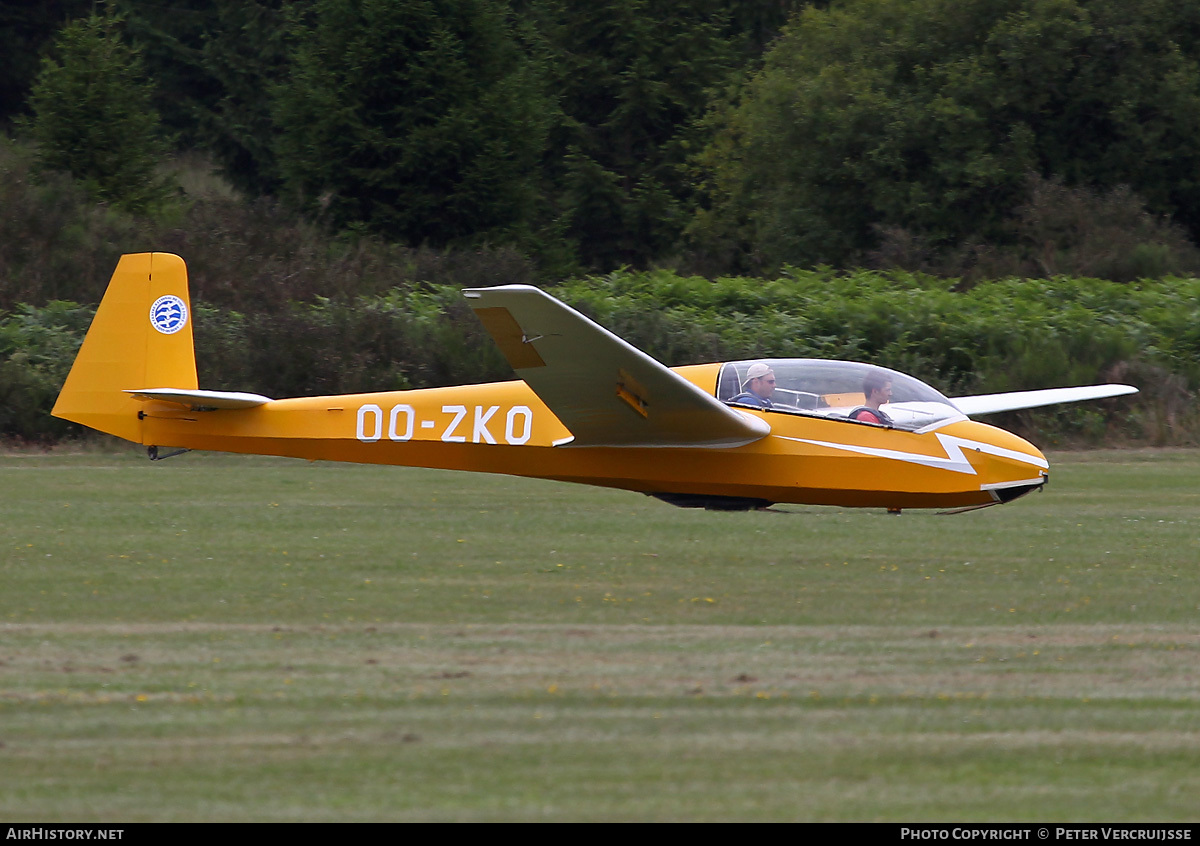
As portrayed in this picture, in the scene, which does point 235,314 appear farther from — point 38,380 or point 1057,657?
point 1057,657

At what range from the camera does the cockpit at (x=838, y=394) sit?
1241 cm

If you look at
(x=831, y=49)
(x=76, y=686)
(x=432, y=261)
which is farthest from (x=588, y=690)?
(x=831, y=49)

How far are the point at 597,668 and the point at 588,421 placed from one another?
5373mm

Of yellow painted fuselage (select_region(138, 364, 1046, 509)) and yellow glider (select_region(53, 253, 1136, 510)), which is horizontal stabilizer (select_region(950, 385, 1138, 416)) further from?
yellow painted fuselage (select_region(138, 364, 1046, 509))

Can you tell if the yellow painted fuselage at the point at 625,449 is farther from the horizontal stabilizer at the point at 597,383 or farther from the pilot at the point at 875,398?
Result: the horizontal stabilizer at the point at 597,383

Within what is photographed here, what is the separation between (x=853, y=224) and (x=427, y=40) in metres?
12.0

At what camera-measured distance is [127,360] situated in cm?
1417

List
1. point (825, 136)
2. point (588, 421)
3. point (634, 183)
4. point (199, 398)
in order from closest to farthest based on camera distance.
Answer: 1. point (588, 421)
2. point (199, 398)
3. point (825, 136)
4. point (634, 183)

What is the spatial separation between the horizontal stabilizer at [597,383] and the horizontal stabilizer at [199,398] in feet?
9.74

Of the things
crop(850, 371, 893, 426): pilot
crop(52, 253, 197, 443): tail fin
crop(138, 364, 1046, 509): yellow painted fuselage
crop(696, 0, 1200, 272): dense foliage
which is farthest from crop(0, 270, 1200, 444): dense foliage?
crop(696, 0, 1200, 272): dense foliage

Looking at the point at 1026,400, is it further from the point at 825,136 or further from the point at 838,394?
the point at 825,136

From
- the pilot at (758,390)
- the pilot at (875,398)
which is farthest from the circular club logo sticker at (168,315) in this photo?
the pilot at (875,398)
